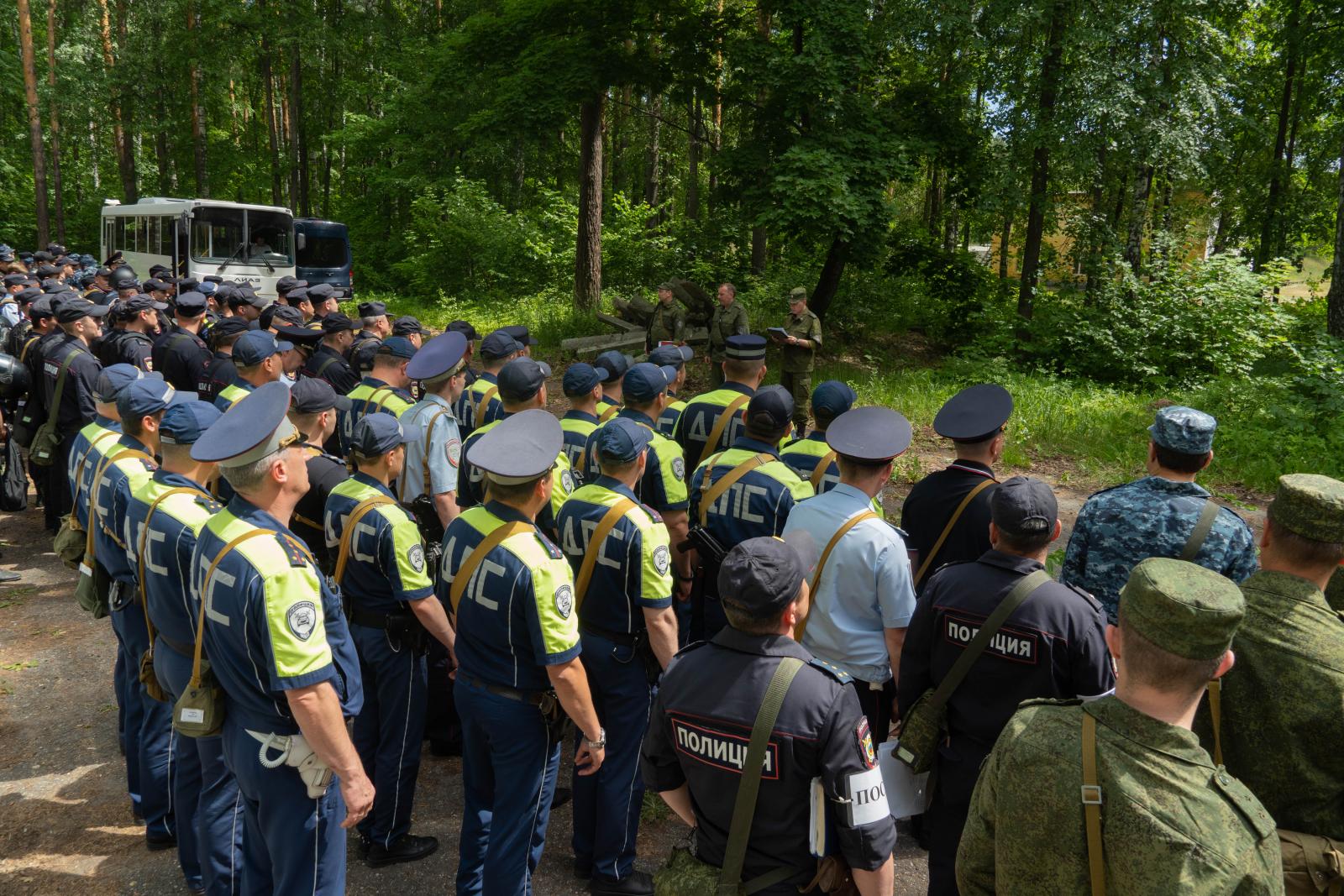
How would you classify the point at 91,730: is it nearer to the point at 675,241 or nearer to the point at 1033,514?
the point at 1033,514

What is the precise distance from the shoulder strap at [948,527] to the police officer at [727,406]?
197 cm

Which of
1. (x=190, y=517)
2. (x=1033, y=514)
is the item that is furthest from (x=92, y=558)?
(x=1033, y=514)

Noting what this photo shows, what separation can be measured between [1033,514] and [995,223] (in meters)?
21.7

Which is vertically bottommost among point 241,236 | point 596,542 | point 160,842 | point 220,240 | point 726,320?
point 160,842

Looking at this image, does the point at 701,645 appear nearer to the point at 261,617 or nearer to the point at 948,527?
the point at 261,617

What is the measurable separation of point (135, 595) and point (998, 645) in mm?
3833

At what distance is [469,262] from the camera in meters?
24.3

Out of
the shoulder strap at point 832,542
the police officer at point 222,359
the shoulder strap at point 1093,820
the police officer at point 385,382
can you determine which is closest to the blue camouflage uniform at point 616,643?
the shoulder strap at point 832,542

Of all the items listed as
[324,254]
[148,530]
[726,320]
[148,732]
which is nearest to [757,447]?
[148,530]

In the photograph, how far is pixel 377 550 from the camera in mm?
3896

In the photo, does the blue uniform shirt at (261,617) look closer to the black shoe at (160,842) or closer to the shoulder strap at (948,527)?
the black shoe at (160,842)

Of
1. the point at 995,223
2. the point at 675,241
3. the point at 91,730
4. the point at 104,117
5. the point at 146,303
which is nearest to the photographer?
the point at 91,730

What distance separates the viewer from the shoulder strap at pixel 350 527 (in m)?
3.92

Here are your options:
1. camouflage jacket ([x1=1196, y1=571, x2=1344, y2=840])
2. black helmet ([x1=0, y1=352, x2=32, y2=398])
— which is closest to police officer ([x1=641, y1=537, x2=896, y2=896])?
camouflage jacket ([x1=1196, y1=571, x2=1344, y2=840])
